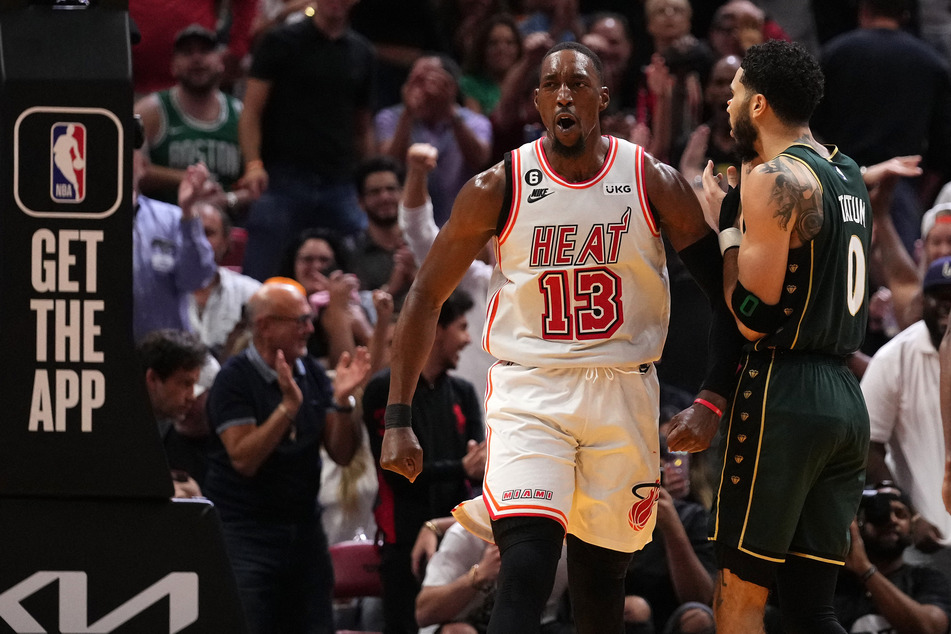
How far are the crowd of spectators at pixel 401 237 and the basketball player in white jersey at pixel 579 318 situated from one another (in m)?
1.49

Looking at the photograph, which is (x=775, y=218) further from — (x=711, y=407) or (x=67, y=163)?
(x=67, y=163)

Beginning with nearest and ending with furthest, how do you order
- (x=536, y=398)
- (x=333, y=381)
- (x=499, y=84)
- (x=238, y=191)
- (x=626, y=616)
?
(x=536, y=398) < (x=626, y=616) < (x=333, y=381) < (x=238, y=191) < (x=499, y=84)

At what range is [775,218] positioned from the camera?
4.14 m

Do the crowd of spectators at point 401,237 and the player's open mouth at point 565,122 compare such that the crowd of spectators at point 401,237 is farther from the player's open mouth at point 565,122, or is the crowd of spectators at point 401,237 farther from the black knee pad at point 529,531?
the player's open mouth at point 565,122

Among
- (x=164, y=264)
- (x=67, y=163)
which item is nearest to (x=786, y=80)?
(x=67, y=163)

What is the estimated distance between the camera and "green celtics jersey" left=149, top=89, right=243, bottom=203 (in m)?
8.95

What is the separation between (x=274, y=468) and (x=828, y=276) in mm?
3211

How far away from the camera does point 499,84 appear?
10.4 metres

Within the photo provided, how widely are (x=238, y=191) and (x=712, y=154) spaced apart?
324 cm

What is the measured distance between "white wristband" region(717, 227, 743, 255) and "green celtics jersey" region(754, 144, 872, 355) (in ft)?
0.88

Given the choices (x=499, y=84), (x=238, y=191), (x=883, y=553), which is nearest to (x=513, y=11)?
(x=499, y=84)

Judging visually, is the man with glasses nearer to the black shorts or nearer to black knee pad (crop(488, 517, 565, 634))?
black knee pad (crop(488, 517, 565, 634))

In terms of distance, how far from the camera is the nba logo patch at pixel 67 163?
4066mm

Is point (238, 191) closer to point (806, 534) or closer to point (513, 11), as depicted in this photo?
point (513, 11)
